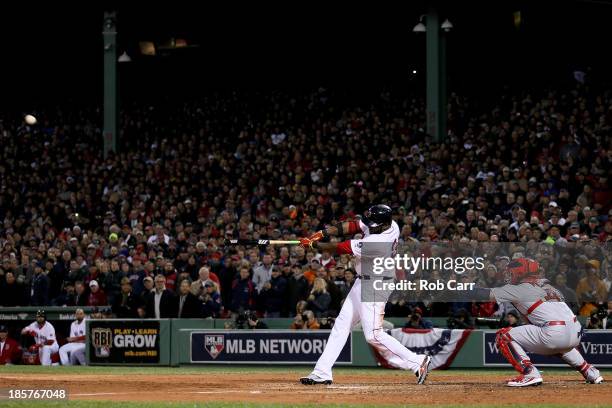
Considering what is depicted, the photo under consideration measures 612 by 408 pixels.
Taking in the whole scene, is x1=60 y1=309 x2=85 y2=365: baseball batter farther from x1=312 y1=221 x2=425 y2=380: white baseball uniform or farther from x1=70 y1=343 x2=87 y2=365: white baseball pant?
x1=312 y1=221 x2=425 y2=380: white baseball uniform

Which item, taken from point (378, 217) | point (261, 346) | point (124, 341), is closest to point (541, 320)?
point (378, 217)

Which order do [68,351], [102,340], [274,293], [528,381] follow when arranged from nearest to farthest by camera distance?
[528,381]
[274,293]
[102,340]
[68,351]

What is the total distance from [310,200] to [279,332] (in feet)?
20.2

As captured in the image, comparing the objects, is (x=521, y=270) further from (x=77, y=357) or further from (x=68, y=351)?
(x=68, y=351)

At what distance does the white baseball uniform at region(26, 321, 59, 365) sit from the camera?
23.0 meters

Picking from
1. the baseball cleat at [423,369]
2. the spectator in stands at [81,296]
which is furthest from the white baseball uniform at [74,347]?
the baseball cleat at [423,369]

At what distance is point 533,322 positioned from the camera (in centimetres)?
1388

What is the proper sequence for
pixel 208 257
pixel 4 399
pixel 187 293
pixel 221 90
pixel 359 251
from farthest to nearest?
pixel 221 90 → pixel 208 257 → pixel 187 293 → pixel 359 251 → pixel 4 399

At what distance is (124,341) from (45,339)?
2.20 metres

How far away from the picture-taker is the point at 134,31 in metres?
41.3

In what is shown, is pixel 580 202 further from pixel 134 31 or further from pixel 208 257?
pixel 134 31

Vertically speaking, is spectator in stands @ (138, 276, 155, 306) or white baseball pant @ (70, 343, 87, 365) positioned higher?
spectator in stands @ (138, 276, 155, 306)

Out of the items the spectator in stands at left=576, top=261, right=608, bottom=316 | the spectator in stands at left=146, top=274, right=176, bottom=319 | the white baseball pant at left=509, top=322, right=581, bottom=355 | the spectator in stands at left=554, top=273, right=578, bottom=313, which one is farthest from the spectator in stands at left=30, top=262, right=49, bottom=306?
the white baseball pant at left=509, top=322, right=581, bottom=355

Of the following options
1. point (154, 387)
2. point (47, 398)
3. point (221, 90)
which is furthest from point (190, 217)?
point (47, 398)
